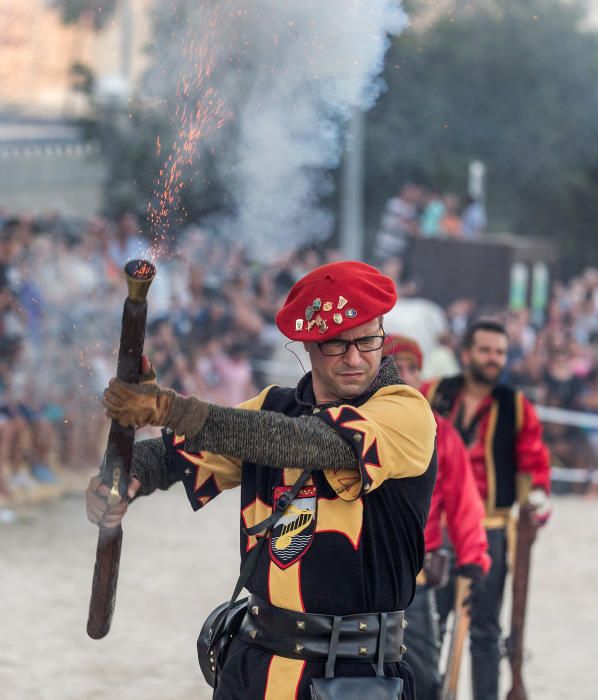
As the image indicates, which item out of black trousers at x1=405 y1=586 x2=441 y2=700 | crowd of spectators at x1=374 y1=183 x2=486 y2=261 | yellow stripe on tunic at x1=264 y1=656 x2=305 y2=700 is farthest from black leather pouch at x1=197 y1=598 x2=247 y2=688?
crowd of spectators at x1=374 y1=183 x2=486 y2=261

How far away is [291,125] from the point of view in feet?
16.1

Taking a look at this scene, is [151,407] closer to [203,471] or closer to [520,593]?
[203,471]

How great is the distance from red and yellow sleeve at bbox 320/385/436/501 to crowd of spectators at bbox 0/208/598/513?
3.82 meters

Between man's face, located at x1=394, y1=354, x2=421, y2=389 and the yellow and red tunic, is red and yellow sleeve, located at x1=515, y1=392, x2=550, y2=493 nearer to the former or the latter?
man's face, located at x1=394, y1=354, x2=421, y2=389

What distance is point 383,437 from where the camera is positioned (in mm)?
2820

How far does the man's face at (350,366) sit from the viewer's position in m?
2.96

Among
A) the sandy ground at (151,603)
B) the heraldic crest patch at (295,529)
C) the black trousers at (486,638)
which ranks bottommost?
the sandy ground at (151,603)

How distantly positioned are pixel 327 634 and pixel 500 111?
17468mm

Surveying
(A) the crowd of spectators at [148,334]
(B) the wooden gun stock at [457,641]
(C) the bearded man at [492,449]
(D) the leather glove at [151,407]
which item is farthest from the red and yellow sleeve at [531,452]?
(D) the leather glove at [151,407]

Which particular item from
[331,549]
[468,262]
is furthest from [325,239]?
[331,549]

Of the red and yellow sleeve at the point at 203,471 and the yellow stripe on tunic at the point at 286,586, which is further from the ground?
the red and yellow sleeve at the point at 203,471

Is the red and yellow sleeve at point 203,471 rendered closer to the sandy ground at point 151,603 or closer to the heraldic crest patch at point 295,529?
the heraldic crest patch at point 295,529

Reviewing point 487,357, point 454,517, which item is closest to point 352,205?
point 487,357

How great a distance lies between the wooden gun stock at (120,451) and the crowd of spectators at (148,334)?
3.73m
